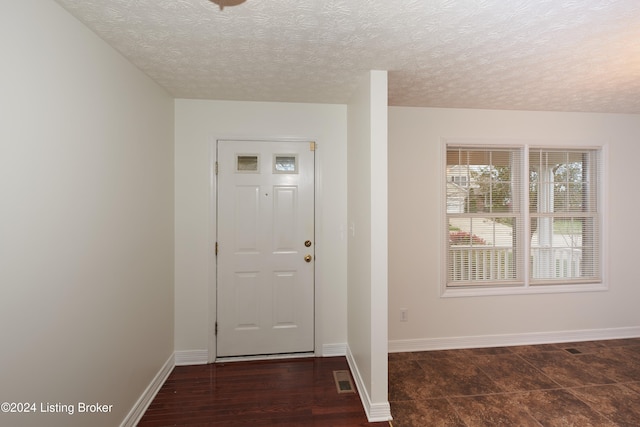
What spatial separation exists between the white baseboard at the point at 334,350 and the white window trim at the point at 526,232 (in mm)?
1155

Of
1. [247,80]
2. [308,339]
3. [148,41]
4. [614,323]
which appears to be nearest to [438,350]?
[308,339]

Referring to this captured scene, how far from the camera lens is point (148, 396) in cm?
211

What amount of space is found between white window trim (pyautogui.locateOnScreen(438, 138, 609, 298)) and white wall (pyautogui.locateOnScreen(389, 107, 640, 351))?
0.04 meters

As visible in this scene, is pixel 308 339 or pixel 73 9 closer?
pixel 73 9

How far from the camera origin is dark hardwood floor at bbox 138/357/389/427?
1.94 meters

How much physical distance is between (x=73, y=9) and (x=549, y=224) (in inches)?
171

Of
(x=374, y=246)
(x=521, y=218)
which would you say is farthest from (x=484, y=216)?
(x=374, y=246)

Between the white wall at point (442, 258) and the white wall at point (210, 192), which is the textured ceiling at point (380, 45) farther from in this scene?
the white wall at point (442, 258)

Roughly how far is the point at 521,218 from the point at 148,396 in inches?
153

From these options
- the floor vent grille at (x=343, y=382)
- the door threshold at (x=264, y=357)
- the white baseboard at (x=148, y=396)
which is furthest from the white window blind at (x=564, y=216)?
the white baseboard at (x=148, y=396)

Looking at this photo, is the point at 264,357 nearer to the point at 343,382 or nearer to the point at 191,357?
the point at 191,357

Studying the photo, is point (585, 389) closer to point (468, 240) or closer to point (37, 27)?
point (468, 240)

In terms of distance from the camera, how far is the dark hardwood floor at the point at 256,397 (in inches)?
76.4

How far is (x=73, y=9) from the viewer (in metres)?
1.38
